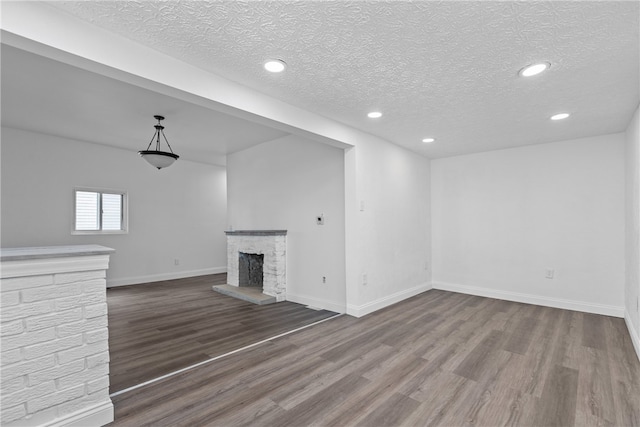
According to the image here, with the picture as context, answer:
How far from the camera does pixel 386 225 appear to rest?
4516 mm

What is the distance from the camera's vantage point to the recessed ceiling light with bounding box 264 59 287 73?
2305mm

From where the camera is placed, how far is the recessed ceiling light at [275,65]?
2305 millimetres

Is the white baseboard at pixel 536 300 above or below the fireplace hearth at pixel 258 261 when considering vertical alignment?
below

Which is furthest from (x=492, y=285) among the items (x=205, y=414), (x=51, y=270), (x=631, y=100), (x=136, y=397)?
(x=51, y=270)

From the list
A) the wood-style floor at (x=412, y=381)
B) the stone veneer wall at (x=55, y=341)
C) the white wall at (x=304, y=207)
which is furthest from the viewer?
the white wall at (x=304, y=207)

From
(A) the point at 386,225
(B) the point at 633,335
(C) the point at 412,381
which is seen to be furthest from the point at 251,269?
(B) the point at 633,335

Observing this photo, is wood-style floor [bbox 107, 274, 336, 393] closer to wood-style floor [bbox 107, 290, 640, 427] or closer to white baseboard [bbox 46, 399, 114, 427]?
wood-style floor [bbox 107, 290, 640, 427]

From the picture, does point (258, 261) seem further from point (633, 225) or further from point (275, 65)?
point (633, 225)

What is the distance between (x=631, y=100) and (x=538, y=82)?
1.19m

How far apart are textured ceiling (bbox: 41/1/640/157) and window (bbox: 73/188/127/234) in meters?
4.91

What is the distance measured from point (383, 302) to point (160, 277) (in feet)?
16.2

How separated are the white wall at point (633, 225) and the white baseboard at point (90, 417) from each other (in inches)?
171

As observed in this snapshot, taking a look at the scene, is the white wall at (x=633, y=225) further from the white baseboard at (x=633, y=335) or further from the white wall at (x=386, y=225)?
the white wall at (x=386, y=225)

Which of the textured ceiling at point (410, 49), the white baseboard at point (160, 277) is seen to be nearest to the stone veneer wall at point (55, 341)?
the textured ceiling at point (410, 49)
